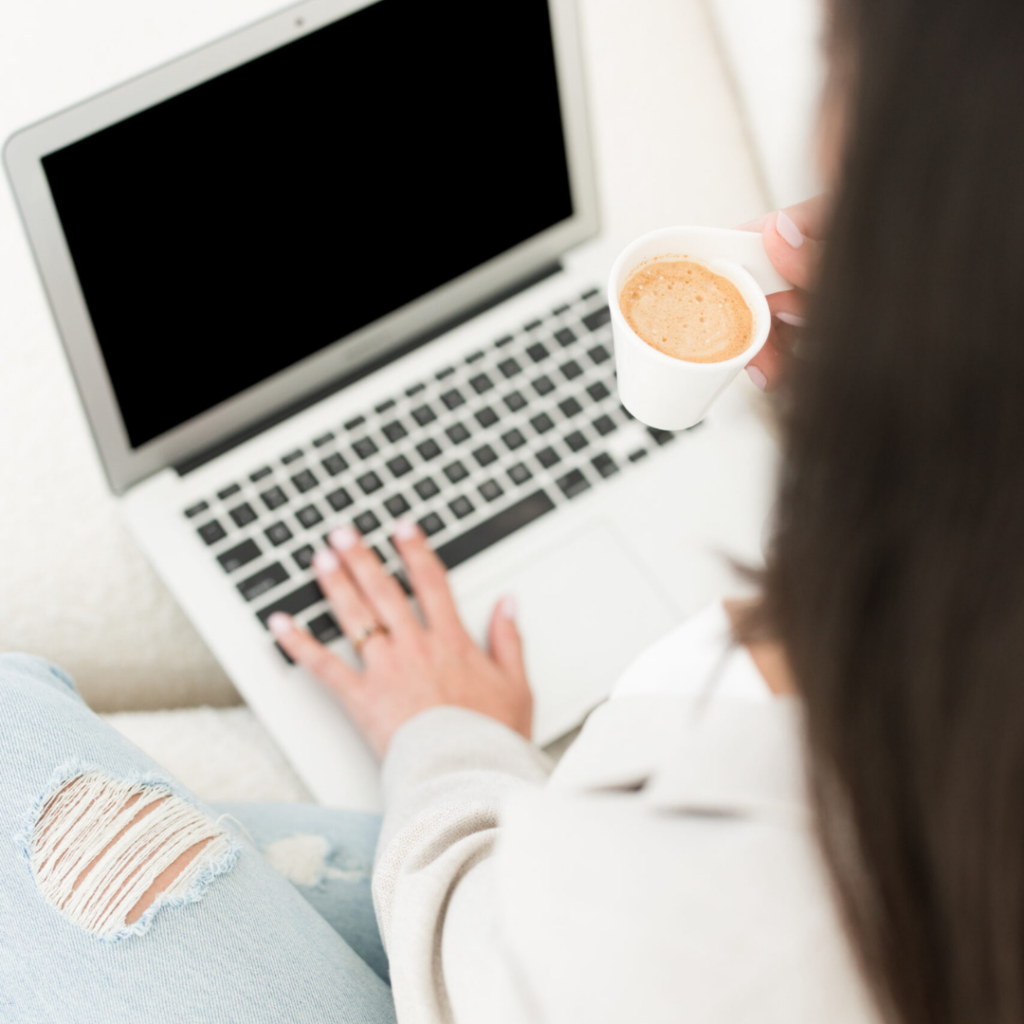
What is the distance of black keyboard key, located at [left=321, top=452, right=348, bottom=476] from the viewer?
0.78 meters

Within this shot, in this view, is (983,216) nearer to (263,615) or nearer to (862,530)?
(862,530)

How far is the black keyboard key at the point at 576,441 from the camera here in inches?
31.6

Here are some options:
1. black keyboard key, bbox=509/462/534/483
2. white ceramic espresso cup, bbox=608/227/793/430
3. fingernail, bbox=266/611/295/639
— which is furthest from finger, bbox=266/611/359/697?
white ceramic espresso cup, bbox=608/227/793/430

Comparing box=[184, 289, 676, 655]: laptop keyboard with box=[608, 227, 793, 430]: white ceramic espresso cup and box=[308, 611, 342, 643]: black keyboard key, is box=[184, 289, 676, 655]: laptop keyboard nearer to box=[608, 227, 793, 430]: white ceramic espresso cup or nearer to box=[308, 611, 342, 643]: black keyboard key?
box=[308, 611, 342, 643]: black keyboard key

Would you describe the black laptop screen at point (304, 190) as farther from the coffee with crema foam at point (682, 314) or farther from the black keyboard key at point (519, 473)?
the coffee with crema foam at point (682, 314)

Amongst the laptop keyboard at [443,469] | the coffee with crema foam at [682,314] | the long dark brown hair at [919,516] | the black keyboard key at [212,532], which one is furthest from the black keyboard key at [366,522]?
the long dark brown hair at [919,516]

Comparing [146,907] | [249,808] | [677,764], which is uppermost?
[677,764]

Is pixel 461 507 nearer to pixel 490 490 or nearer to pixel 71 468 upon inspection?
pixel 490 490

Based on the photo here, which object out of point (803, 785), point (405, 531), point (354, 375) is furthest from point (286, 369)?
point (803, 785)

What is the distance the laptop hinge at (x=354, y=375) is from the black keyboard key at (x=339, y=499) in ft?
0.27

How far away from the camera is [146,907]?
0.54m

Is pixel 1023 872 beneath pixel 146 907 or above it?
above

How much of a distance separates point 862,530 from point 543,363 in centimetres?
58

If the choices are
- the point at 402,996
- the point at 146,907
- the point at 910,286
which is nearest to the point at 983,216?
the point at 910,286
